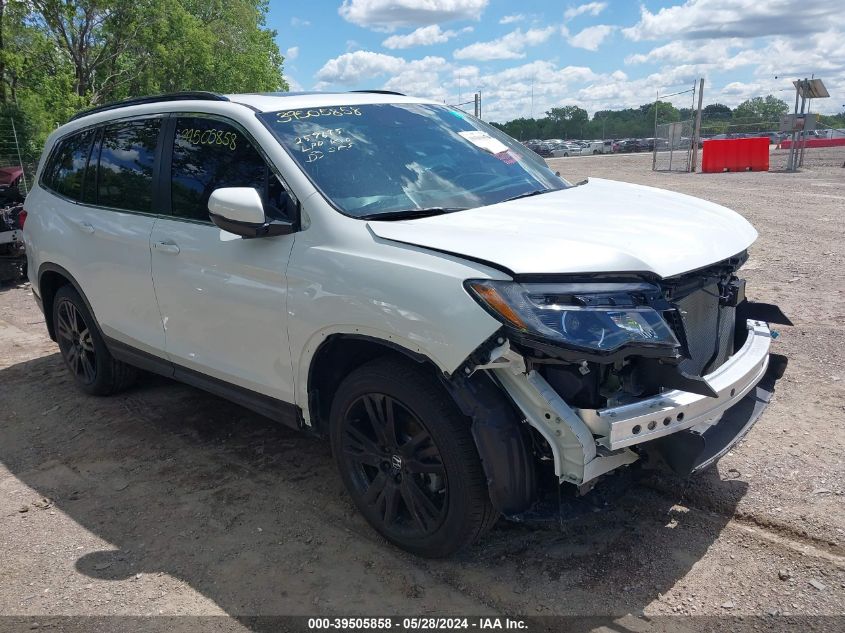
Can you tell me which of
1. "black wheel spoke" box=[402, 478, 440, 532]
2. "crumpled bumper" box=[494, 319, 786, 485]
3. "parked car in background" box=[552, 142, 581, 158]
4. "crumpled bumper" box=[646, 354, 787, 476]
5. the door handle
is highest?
the door handle

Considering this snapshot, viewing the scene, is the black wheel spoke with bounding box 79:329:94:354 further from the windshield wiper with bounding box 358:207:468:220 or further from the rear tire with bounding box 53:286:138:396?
the windshield wiper with bounding box 358:207:468:220

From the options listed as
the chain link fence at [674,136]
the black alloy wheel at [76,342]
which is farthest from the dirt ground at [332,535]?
the chain link fence at [674,136]

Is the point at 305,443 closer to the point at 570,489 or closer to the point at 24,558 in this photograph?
the point at 24,558

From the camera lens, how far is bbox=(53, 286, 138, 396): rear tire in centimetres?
515

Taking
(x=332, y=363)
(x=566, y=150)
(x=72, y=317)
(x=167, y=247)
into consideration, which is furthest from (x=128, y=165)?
(x=566, y=150)

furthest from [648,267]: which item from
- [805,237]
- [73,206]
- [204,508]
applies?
[805,237]

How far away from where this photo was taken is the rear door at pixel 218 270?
344 cm

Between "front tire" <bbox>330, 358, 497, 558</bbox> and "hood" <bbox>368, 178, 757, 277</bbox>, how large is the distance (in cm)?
57

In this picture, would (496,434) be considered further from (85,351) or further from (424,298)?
(85,351)

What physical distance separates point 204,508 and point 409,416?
1426mm

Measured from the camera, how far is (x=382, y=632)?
9.09 feet

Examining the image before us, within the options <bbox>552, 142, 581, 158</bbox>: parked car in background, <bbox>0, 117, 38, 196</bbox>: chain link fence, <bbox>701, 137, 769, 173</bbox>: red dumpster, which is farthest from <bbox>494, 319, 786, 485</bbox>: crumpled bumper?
<bbox>552, 142, 581, 158</bbox>: parked car in background

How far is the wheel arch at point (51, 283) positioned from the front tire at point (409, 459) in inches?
106

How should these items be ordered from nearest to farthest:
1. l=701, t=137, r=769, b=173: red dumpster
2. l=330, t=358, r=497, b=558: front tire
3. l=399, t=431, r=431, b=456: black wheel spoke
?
l=330, t=358, r=497, b=558: front tire
l=399, t=431, r=431, b=456: black wheel spoke
l=701, t=137, r=769, b=173: red dumpster
